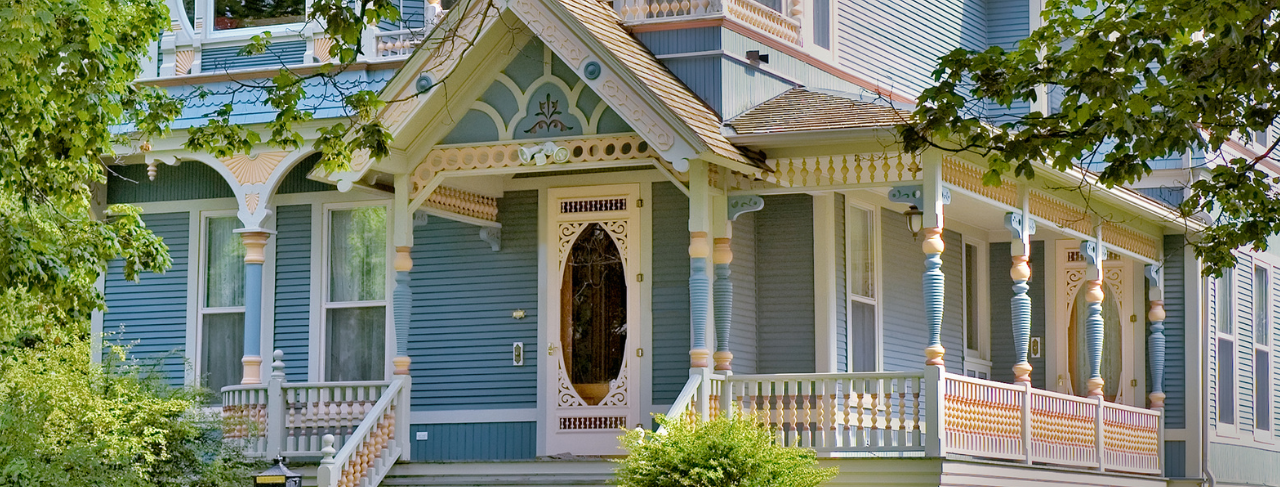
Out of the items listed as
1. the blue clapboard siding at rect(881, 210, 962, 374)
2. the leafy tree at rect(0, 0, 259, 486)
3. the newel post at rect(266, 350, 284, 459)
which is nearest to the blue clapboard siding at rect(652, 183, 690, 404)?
the blue clapboard siding at rect(881, 210, 962, 374)

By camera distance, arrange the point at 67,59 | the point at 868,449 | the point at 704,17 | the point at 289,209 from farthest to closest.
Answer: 1. the point at 289,209
2. the point at 704,17
3. the point at 868,449
4. the point at 67,59

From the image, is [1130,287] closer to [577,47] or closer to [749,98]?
[749,98]

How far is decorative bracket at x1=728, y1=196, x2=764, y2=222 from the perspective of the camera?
51.4 ft

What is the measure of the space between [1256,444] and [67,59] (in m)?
15.2

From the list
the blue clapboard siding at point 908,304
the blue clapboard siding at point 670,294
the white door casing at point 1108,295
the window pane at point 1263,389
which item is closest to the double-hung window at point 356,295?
the blue clapboard siding at point 670,294

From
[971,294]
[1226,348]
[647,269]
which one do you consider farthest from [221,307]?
[1226,348]

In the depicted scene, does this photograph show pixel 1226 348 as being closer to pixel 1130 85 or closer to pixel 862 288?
pixel 862 288

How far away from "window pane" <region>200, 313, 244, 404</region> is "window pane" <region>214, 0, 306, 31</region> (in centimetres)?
310

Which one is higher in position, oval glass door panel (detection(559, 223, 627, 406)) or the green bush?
oval glass door panel (detection(559, 223, 627, 406))

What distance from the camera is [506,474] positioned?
52.3 feet

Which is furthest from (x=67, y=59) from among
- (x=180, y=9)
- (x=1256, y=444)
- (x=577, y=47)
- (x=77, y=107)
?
(x=1256, y=444)

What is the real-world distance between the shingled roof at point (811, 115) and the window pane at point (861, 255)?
1.43 metres

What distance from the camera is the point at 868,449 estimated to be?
50.0 ft

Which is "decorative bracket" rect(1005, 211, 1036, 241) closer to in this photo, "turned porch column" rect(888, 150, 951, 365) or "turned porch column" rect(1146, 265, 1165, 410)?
"turned porch column" rect(888, 150, 951, 365)
